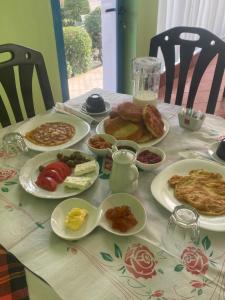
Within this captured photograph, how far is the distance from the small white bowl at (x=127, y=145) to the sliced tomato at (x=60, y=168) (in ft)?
0.57

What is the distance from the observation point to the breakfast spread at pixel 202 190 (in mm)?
711

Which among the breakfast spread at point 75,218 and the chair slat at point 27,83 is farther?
the chair slat at point 27,83

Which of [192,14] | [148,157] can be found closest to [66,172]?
[148,157]

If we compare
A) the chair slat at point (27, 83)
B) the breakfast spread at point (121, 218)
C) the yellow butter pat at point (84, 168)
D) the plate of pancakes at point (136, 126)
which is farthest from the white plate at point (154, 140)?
the chair slat at point (27, 83)

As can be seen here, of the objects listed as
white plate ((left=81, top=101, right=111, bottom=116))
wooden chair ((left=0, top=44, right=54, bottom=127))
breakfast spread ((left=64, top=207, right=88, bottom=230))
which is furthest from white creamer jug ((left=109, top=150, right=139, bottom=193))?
wooden chair ((left=0, top=44, right=54, bottom=127))

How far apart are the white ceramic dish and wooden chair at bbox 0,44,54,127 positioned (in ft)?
2.20

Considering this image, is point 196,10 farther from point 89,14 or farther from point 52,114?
point 52,114

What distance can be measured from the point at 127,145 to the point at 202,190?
0.87ft

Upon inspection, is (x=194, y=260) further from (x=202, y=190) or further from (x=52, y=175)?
(x=52, y=175)

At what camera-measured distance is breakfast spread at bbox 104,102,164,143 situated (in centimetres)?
99

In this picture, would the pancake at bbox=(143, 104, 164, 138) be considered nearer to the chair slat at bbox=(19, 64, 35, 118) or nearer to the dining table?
the dining table

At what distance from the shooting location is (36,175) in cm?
84

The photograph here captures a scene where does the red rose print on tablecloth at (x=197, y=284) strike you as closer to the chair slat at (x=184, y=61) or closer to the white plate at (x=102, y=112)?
the white plate at (x=102, y=112)

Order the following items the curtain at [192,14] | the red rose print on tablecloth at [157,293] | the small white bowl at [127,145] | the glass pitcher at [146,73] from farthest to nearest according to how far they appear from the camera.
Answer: the curtain at [192,14]
the glass pitcher at [146,73]
the small white bowl at [127,145]
the red rose print on tablecloth at [157,293]
